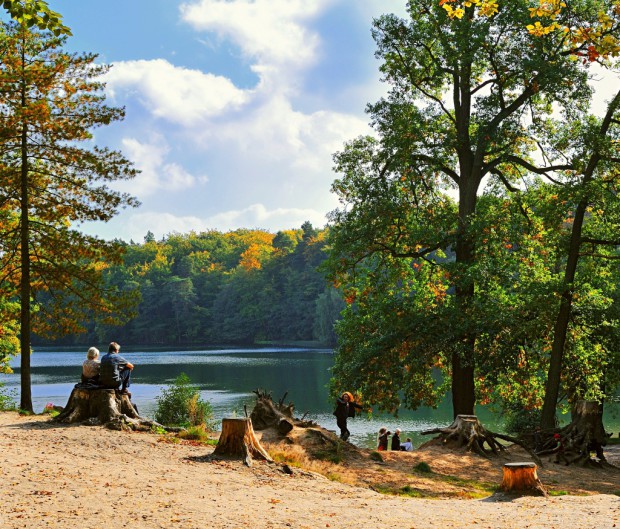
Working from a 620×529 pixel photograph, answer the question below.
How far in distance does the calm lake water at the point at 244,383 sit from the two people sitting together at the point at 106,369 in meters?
8.01

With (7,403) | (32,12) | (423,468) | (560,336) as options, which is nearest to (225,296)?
(7,403)

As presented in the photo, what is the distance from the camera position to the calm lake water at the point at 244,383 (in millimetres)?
31656

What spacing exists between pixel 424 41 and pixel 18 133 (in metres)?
11.3

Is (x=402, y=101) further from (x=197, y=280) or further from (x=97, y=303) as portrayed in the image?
(x=197, y=280)

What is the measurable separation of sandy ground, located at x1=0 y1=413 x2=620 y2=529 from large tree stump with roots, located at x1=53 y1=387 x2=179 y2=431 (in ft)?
4.59

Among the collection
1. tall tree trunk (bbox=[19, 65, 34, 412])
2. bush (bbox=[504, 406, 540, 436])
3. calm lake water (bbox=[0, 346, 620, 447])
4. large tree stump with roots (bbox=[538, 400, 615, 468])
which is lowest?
calm lake water (bbox=[0, 346, 620, 447])

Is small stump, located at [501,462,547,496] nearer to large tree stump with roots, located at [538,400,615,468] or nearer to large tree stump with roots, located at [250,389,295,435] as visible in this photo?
large tree stump with roots, located at [250,389,295,435]

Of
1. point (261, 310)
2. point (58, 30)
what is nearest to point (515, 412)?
point (58, 30)

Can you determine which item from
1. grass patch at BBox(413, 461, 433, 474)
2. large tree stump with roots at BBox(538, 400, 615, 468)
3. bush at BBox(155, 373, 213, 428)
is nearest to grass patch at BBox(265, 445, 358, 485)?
grass patch at BBox(413, 461, 433, 474)

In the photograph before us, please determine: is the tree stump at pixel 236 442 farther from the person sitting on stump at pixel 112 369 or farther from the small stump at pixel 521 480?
the small stump at pixel 521 480

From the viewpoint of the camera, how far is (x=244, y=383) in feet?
160

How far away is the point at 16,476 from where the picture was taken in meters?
7.72

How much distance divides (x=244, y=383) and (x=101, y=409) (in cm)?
3728

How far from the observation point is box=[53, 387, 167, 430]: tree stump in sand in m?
11.8
